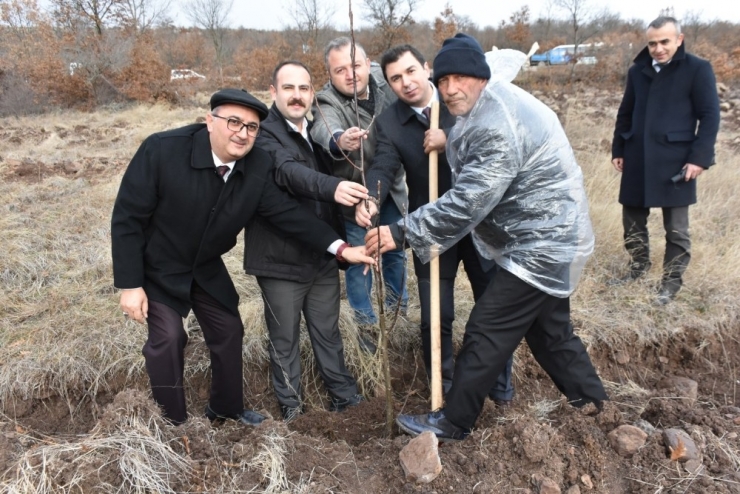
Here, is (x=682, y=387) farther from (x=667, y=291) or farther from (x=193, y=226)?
(x=193, y=226)

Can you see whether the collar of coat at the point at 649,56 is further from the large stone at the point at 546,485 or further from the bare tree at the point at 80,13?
the bare tree at the point at 80,13

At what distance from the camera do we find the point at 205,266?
2.57 m

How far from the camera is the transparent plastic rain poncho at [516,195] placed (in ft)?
6.82

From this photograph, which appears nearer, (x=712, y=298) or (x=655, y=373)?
(x=655, y=373)

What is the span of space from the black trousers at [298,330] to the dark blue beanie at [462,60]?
51.3 inches

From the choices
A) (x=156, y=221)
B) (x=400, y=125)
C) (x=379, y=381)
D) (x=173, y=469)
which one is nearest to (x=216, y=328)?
(x=156, y=221)

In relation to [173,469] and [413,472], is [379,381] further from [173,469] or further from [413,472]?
[173,469]

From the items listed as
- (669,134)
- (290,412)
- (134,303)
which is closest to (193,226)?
(134,303)

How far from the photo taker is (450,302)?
2.80 metres

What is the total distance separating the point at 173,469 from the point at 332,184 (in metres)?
1.35

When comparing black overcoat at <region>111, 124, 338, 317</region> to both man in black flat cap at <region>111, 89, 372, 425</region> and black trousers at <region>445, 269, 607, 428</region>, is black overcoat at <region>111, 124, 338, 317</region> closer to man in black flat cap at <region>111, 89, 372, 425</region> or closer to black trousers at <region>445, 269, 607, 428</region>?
man in black flat cap at <region>111, 89, 372, 425</region>

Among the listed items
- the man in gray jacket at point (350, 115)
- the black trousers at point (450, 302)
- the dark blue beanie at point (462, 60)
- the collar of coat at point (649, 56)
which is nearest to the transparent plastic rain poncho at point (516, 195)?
the dark blue beanie at point (462, 60)

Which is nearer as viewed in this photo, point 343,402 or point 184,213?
point 184,213

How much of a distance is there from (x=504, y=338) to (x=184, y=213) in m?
1.57
